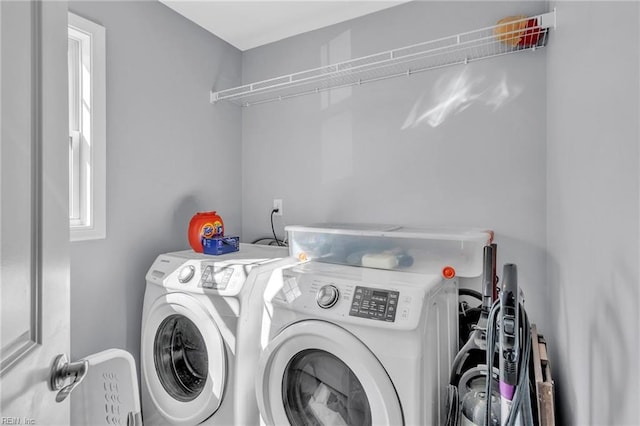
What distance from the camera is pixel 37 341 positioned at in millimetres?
560

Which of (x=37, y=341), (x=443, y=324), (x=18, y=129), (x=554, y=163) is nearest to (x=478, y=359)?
(x=443, y=324)

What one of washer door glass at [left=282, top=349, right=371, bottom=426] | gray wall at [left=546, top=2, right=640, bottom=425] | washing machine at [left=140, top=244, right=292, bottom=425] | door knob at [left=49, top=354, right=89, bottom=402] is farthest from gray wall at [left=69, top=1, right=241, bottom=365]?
gray wall at [left=546, top=2, right=640, bottom=425]

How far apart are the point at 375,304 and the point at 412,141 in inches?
42.9

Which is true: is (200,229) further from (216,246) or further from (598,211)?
(598,211)

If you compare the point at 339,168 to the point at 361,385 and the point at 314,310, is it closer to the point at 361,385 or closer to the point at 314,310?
the point at 314,310

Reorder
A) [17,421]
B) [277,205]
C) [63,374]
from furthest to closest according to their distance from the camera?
[277,205]
[63,374]
[17,421]

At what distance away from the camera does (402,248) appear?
5.34 feet

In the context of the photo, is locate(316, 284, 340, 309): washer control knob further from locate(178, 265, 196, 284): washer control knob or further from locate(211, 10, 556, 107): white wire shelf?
locate(211, 10, 556, 107): white wire shelf

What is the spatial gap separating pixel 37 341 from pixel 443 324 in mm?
1321

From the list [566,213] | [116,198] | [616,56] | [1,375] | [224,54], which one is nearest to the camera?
[1,375]

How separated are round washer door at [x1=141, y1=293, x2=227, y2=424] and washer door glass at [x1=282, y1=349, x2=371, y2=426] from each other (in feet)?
1.08

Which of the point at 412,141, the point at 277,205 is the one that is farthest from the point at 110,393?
the point at 412,141

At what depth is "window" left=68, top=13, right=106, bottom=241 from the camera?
168 cm

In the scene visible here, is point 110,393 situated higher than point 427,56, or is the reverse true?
point 427,56
